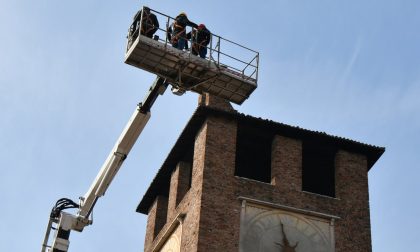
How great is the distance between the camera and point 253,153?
27.1 meters

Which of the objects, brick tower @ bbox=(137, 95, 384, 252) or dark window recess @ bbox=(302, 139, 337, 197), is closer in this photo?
brick tower @ bbox=(137, 95, 384, 252)

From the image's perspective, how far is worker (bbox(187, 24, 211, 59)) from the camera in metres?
19.8

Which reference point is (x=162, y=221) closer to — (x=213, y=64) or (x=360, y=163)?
(x=360, y=163)

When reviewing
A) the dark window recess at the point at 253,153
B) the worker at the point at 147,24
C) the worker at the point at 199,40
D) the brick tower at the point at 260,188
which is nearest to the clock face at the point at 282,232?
the brick tower at the point at 260,188

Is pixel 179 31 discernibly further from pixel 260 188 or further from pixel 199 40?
pixel 260 188

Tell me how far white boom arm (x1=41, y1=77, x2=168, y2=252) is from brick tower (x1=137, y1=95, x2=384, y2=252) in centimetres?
254

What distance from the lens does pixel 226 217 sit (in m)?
23.7

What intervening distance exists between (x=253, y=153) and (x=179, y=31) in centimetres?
796

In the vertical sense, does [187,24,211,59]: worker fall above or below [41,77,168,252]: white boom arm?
above

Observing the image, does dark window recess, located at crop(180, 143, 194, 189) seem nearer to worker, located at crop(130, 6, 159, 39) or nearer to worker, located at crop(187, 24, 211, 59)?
worker, located at crop(187, 24, 211, 59)

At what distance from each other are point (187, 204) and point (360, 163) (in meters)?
4.96

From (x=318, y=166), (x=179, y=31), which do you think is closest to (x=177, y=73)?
(x=179, y=31)

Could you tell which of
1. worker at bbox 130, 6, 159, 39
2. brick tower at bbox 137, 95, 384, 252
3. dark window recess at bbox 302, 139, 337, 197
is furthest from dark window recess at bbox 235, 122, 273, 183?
worker at bbox 130, 6, 159, 39

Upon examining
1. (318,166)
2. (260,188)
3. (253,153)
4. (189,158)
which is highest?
(253,153)
